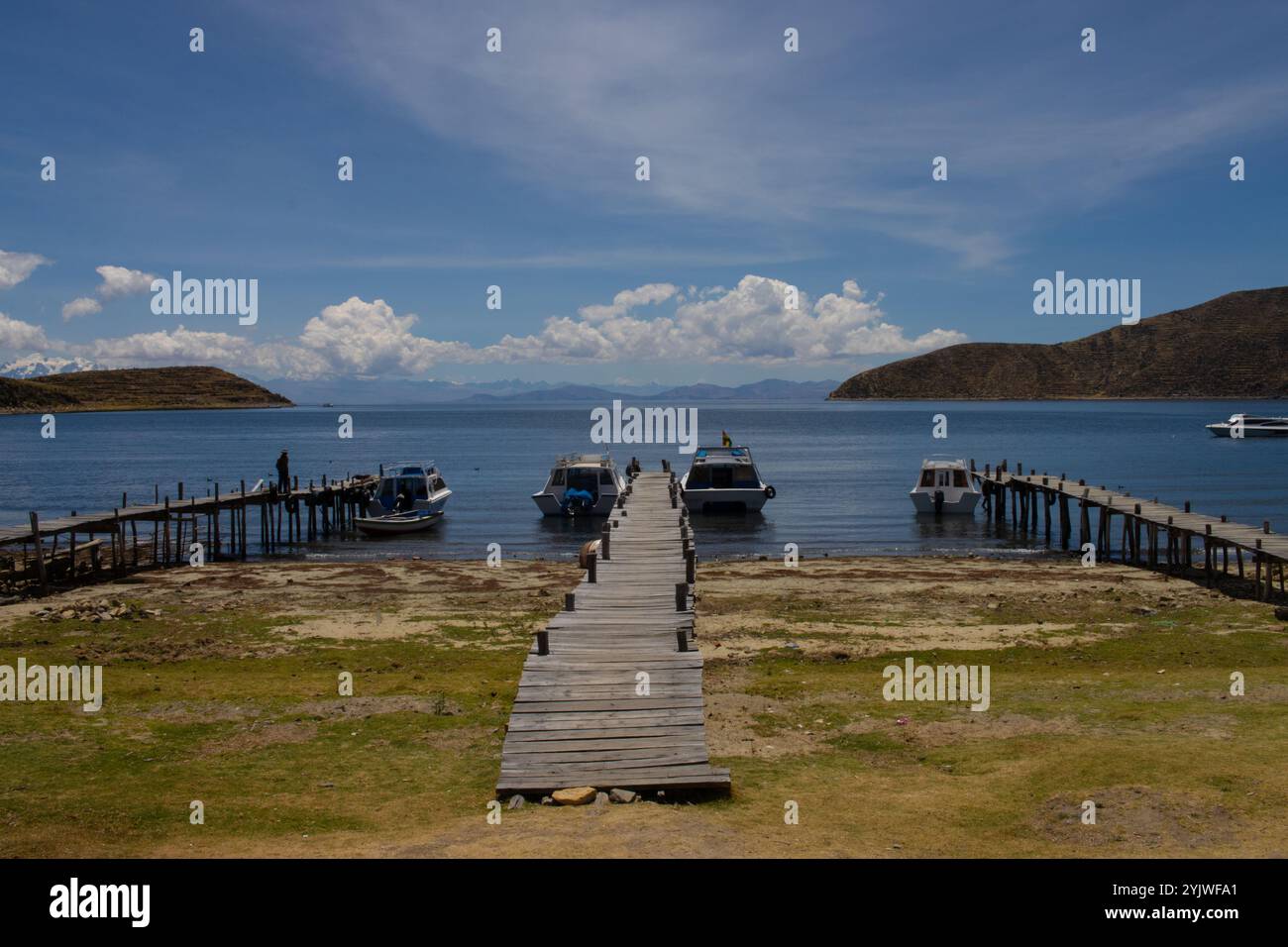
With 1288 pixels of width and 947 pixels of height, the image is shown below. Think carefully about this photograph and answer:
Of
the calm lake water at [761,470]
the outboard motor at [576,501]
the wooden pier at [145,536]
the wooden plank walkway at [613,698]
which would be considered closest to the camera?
the wooden plank walkway at [613,698]

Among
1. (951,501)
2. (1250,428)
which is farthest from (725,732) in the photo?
(1250,428)

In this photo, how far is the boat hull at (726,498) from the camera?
5634cm

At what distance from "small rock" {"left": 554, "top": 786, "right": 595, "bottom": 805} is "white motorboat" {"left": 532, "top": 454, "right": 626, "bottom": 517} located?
41.8 meters

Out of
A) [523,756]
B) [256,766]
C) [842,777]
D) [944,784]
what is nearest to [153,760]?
[256,766]

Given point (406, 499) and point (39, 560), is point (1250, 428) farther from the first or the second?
point (39, 560)

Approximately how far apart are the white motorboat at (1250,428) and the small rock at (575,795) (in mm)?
134996

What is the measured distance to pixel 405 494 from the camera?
54.2m

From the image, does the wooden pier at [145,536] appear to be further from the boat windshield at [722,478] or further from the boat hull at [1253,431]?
the boat hull at [1253,431]

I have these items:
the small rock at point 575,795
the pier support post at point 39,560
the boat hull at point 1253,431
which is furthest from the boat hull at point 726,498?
the boat hull at point 1253,431

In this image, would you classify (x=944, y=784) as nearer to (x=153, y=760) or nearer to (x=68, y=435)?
(x=153, y=760)

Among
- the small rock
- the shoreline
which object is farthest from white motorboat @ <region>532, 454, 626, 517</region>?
the small rock

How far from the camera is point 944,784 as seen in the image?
13.1 metres

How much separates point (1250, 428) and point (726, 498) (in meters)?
102
